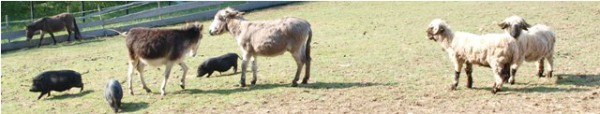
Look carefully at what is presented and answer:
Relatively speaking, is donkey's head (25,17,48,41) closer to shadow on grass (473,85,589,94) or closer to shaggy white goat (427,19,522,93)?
shaggy white goat (427,19,522,93)

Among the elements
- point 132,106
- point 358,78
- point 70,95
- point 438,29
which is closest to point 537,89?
point 438,29

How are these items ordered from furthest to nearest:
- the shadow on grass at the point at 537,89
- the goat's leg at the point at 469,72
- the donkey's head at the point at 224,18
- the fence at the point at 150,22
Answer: the fence at the point at 150,22, the donkey's head at the point at 224,18, the goat's leg at the point at 469,72, the shadow on grass at the point at 537,89

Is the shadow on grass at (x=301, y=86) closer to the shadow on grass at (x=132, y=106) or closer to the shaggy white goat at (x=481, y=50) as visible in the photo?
the shadow on grass at (x=132, y=106)

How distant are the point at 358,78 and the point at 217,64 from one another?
263cm

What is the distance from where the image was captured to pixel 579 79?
1082cm

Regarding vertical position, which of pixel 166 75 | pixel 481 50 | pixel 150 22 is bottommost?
pixel 166 75

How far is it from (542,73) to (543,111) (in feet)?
8.55

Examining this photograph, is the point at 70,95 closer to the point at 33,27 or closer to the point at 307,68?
the point at 307,68

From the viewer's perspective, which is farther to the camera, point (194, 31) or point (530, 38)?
point (194, 31)

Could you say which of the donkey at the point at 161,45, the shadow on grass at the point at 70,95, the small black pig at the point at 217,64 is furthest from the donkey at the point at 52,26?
the donkey at the point at 161,45

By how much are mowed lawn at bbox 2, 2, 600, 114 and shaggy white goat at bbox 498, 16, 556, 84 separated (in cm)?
45

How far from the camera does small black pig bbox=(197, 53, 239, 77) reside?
12.7 meters

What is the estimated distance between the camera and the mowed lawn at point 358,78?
9.64 meters

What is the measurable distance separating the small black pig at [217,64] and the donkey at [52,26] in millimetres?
10465
